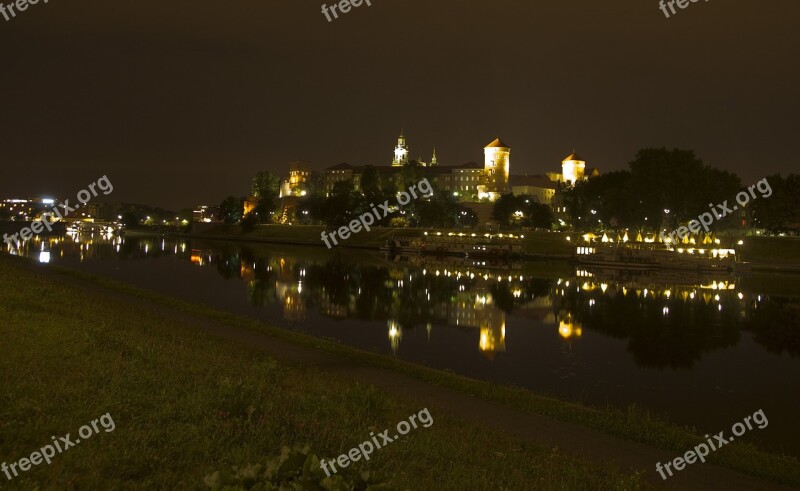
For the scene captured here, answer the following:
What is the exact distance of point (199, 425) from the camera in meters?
8.77

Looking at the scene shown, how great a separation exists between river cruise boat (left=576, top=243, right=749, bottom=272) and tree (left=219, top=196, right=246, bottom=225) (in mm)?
123383

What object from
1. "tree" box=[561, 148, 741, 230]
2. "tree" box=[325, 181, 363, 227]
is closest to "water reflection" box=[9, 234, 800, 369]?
"tree" box=[561, 148, 741, 230]

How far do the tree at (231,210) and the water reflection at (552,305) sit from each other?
12876 centimetres

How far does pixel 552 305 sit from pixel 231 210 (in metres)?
164

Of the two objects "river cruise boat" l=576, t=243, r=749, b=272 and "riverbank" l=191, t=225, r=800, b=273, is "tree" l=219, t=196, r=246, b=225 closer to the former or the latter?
"riverbank" l=191, t=225, r=800, b=273

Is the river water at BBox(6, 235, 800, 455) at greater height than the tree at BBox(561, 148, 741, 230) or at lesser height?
lesser

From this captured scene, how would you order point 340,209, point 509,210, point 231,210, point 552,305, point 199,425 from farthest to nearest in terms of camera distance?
point 231,210
point 509,210
point 340,209
point 552,305
point 199,425

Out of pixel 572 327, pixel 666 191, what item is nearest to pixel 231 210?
pixel 666 191

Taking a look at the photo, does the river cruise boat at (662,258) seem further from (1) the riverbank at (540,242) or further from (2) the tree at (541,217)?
(2) the tree at (541,217)

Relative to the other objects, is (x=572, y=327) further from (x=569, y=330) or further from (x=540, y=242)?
(x=540, y=242)

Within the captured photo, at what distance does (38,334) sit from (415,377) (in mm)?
8073

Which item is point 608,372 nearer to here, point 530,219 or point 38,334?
point 38,334

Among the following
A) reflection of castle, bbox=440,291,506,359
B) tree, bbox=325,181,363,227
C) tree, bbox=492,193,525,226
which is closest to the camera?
reflection of castle, bbox=440,291,506,359

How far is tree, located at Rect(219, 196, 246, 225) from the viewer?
191500 millimetres
